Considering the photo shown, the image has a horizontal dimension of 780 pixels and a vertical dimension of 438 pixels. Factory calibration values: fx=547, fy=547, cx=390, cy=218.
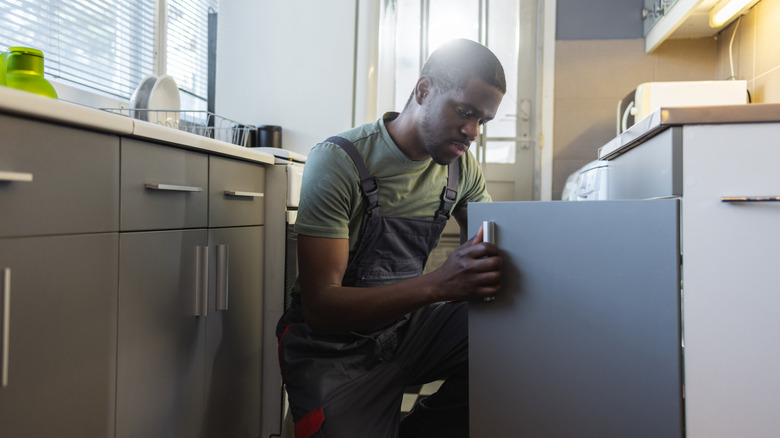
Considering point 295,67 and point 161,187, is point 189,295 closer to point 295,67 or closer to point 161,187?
point 161,187

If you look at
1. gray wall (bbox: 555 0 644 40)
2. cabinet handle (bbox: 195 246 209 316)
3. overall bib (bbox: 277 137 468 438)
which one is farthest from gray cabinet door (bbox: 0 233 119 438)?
gray wall (bbox: 555 0 644 40)

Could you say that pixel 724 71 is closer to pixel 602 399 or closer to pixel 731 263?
pixel 731 263

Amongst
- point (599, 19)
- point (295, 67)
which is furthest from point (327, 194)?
point (599, 19)

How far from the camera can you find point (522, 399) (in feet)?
2.70

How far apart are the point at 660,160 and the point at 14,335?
1043 mm

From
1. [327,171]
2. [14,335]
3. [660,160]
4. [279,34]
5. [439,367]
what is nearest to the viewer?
[14,335]

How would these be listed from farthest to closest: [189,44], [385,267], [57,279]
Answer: [189,44]
[385,267]
[57,279]

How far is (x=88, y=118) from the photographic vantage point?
806mm

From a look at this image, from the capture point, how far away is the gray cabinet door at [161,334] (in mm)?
940

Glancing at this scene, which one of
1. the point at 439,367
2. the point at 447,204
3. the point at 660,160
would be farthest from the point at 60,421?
the point at 660,160

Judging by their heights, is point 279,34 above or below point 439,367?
above

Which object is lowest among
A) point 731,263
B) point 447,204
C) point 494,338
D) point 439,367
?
point 439,367

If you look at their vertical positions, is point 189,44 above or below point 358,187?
above

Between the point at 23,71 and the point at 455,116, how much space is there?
832mm
